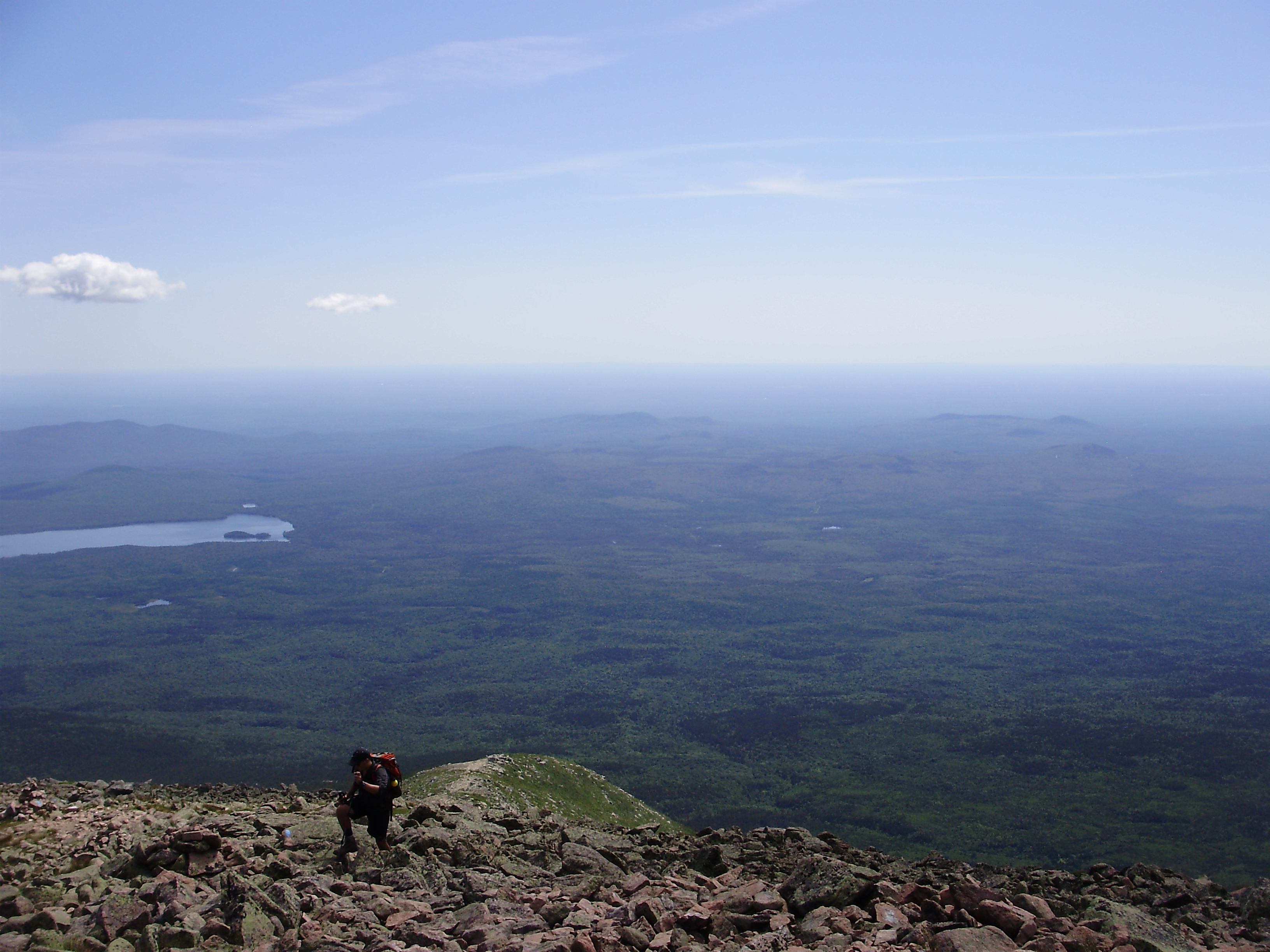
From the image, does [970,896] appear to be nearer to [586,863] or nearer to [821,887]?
[821,887]

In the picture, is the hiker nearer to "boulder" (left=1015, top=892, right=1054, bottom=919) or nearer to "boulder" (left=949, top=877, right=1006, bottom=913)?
"boulder" (left=949, top=877, right=1006, bottom=913)

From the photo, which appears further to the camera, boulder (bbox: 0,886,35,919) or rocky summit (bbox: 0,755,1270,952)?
boulder (bbox: 0,886,35,919)

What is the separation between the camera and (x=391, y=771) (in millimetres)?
15750

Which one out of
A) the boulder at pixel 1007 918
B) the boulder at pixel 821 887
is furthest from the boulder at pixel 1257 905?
the boulder at pixel 821 887

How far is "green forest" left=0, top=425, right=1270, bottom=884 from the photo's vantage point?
64812 millimetres

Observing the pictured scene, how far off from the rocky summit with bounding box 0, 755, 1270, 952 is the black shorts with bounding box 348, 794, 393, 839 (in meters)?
0.44

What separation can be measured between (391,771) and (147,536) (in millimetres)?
196494

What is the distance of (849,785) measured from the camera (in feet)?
222

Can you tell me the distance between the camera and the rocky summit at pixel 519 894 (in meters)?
12.2

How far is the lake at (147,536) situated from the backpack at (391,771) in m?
167

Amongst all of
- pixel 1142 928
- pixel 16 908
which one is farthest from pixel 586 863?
pixel 1142 928

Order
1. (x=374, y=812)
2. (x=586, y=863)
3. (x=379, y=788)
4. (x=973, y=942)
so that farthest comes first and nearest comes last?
(x=586, y=863), (x=374, y=812), (x=379, y=788), (x=973, y=942)

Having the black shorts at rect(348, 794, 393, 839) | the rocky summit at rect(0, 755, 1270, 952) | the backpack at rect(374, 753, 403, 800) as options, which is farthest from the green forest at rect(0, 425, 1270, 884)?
the backpack at rect(374, 753, 403, 800)

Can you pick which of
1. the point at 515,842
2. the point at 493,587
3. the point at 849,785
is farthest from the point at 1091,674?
the point at 515,842
